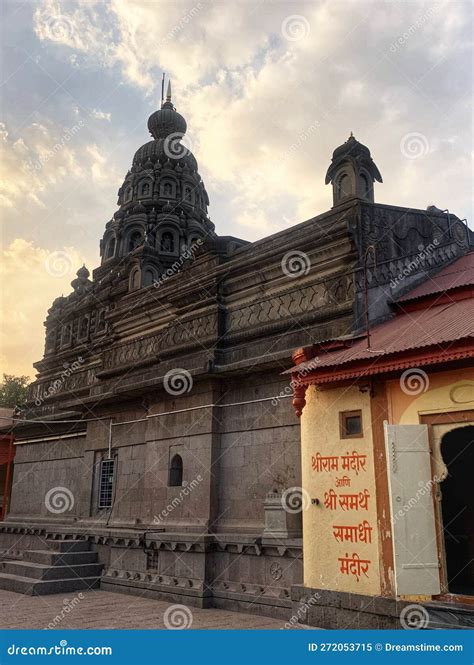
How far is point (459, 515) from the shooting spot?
1388cm

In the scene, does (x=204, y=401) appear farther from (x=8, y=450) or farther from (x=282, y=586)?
(x=8, y=450)

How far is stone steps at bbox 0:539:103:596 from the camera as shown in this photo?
616 inches

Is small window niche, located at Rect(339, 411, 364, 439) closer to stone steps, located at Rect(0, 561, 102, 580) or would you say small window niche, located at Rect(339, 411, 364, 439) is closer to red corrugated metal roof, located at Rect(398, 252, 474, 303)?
red corrugated metal roof, located at Rect(398, 252, 474, 303)

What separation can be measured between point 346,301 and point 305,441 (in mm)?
3495

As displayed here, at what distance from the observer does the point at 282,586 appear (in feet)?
39.3
